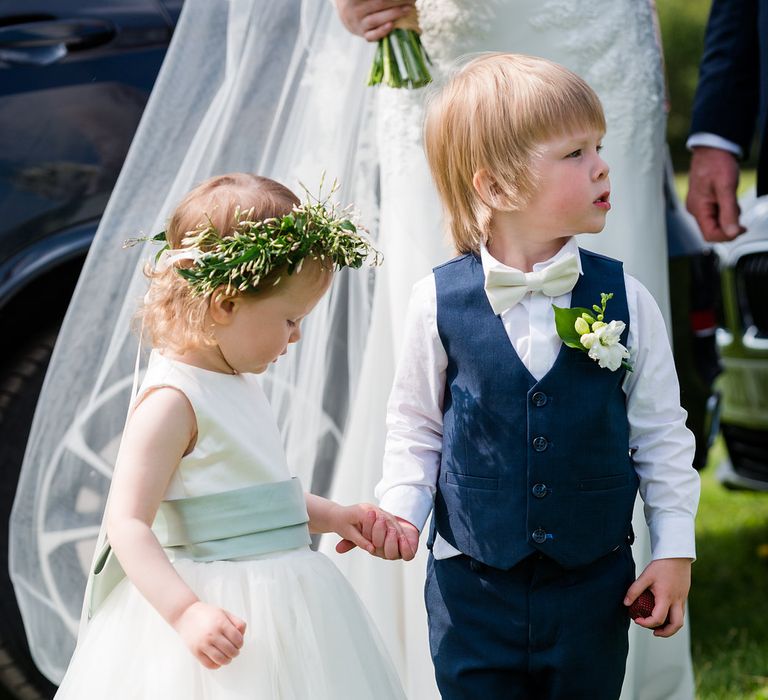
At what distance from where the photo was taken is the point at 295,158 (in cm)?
278

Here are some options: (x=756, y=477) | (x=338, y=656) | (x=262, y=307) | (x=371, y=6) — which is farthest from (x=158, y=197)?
(x=756, y=477)

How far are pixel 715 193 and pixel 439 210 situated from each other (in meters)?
0.97

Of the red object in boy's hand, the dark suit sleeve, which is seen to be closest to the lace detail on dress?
the dark suit sleeve

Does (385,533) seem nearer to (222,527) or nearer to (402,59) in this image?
(222,527)

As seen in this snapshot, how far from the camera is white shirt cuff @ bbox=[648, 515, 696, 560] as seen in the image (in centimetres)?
204

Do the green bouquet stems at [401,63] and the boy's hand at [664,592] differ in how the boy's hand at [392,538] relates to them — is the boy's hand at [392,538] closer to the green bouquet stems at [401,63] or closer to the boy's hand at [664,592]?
the boy's hand at [664,592]

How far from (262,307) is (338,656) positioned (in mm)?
610

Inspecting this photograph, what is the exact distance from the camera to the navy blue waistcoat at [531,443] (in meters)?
2.00

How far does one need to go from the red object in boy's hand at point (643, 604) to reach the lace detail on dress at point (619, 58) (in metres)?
1.06

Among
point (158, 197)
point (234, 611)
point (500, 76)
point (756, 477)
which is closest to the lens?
point (234, 611)

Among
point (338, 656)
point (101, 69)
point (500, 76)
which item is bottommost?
point (338, 656)

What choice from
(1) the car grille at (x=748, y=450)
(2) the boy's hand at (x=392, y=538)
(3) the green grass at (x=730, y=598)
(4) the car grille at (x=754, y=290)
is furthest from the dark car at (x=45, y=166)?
(1) the car grille at (x=748, y=450)

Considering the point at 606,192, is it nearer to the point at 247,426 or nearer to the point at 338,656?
the point at 247,426

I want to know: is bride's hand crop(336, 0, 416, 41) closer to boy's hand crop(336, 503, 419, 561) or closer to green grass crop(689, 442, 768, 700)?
boy's hand crop(336, 503, 419, 561)
